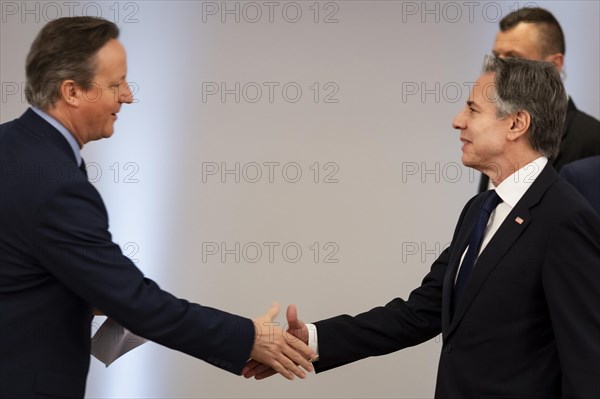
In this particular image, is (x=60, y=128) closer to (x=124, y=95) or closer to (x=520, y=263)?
(x=124, y=95)

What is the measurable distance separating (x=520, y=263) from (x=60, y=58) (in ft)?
4.21

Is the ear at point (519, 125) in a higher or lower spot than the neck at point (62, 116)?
lower

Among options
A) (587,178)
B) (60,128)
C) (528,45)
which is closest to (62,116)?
(60,128)

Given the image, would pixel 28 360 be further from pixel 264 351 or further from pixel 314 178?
pixel 314 178

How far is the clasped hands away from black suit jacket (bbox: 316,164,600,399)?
549 mm

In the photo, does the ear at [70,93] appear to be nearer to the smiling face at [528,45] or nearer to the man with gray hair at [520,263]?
the man with gray hair at [520,263]

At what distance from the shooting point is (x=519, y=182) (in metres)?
2.49

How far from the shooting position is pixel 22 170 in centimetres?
221

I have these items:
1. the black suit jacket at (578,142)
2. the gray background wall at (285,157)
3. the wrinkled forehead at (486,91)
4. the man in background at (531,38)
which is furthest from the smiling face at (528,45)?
the wrinkled forehead at (486,91)

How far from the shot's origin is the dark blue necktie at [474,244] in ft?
8.18

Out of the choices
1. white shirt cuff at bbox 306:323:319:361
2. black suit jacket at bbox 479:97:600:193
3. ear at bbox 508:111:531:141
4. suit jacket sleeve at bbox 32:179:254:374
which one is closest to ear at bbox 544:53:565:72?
black suit jacket at bbox 479:97:600:193

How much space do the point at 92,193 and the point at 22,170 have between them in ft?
0.57

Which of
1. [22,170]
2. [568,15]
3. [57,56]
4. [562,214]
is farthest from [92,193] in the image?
[568,15]

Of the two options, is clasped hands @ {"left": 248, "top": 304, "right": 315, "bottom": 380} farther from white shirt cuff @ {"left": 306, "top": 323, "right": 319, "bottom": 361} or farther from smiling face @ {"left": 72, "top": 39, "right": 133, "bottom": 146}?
smiling face @ {"left": 72, "top": 39, "right": 133, "bottom": 146}
